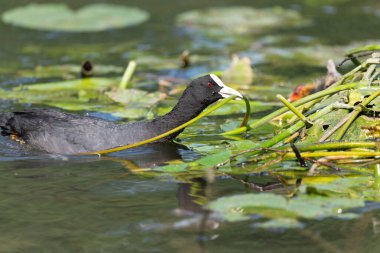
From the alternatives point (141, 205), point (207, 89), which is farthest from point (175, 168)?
point (207, 89)

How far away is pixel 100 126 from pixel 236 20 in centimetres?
650

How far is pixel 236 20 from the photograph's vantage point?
1309 cm

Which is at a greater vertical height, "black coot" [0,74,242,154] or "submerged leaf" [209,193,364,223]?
"black coot" [0,74,242,154]

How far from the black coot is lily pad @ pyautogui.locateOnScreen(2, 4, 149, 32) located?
519 cm

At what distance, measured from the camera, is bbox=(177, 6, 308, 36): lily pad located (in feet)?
42.0

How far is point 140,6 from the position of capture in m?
14.3

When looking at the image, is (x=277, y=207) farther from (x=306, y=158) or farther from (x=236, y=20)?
(x=236, y=20)

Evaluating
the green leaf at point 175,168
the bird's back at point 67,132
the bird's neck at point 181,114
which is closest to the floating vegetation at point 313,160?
the green leaf at point 175,168

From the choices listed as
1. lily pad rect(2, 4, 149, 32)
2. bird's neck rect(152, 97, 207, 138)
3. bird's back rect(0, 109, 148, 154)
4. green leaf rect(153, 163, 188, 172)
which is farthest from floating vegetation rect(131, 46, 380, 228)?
lily pad rect(2, 4, 149, 32)

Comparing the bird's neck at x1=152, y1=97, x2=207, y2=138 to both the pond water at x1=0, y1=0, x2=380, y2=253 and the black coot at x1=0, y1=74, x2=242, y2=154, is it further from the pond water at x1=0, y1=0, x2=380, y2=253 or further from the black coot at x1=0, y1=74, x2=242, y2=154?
the pond water at x1=0, y1=0, x2=380, y2=253

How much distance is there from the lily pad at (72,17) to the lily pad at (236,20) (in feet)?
2.66

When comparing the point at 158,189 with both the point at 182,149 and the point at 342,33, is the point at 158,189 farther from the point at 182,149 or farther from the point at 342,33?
the point at 342,33

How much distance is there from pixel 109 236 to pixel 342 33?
823 centimetres

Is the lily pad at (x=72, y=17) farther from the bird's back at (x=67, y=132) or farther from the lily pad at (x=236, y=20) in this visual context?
the bird's back at (x=67, y=132)
